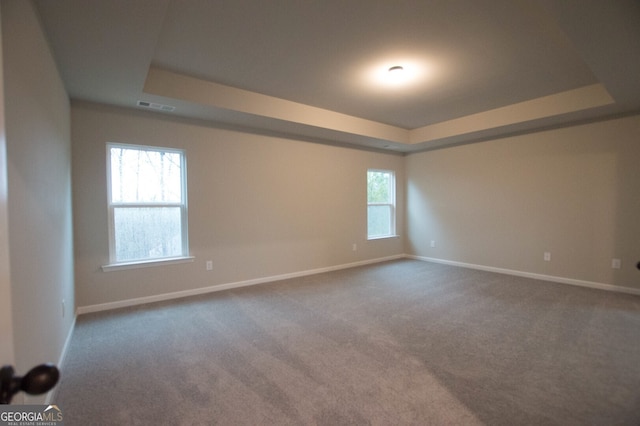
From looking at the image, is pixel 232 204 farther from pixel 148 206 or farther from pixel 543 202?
pixel 543 202

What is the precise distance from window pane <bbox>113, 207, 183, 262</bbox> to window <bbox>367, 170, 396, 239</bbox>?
11.9ft

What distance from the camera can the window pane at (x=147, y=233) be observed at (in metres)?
3.60

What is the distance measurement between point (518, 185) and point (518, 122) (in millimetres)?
1175

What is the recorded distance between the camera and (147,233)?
12.4ft

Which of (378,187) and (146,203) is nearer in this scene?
(146,203)

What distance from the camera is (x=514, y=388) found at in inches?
78.0

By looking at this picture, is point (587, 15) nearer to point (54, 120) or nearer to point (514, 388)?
point (514, 388)

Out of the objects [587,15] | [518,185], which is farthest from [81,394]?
[518,185]

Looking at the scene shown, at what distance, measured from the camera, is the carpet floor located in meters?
1.78

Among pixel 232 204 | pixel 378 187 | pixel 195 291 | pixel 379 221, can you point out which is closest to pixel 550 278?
pixel 379 221

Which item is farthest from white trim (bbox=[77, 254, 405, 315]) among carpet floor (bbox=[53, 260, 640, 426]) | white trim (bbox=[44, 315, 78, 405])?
white trim (bbox=[44, 315, 78, 405])

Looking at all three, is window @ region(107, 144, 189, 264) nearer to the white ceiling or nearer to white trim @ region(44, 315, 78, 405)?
the white ceiling

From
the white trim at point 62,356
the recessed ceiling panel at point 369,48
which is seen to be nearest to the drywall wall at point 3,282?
the white trim at point 62,356

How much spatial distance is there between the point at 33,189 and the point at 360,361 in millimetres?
2456
